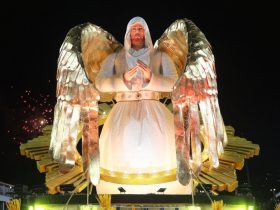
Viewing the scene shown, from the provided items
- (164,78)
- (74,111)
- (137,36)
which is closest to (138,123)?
(164,78)

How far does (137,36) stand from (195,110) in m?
1.68

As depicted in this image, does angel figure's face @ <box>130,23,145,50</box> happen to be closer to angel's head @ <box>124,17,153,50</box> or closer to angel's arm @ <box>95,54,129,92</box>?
angel's head @ <box>124,17,153,50</box>

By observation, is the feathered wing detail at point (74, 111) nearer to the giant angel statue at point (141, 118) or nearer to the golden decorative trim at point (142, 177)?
the giant angel statue at point (141, 118)

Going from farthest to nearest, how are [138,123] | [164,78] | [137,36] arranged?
[137,36] < [164,78] < [138,123]

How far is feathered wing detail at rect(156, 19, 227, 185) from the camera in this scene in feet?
21.5

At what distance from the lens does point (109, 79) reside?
7234 millimetres

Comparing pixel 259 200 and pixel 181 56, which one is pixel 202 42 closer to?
pixel 181 56

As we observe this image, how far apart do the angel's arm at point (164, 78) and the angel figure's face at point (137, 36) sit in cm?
42

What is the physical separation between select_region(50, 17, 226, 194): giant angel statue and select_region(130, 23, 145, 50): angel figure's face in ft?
0.21

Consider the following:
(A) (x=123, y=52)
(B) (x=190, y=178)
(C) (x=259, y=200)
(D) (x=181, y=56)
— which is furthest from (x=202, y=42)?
(C) (x=259, y=200)

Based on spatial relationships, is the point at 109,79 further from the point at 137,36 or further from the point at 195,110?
the point at 195,110

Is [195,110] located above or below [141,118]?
A: above

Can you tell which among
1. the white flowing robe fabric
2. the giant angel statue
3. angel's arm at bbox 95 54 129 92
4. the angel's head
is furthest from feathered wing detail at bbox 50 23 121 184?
the angel's head

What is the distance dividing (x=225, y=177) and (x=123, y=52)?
2613 millimetres
